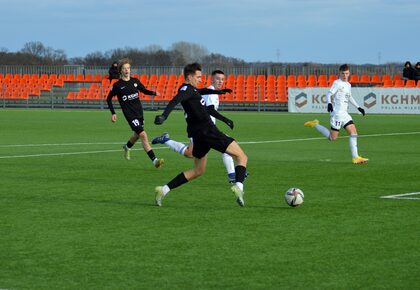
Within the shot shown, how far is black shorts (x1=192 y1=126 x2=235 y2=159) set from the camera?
13594 mm

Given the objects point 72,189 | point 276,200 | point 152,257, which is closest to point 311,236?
point 152,257

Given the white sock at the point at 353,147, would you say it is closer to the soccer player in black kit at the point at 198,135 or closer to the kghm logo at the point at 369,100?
the soccer player in black kit at the point at 198,135

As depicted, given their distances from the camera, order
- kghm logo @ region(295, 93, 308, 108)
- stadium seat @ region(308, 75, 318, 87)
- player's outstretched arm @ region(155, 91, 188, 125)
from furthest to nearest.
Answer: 1. stadium seat @ region(308, 75, 318, 87)
2. kghm logo @ region(295, 93, 308, 108)
3. player's outstretched arm @ region(155, 91, 188, 125)

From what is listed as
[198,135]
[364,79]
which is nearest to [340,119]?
[198,135]

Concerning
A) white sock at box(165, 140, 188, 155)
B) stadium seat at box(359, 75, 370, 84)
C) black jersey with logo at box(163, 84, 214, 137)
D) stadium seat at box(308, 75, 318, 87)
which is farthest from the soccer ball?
stadium seat at box(308, 75, 318, 87)

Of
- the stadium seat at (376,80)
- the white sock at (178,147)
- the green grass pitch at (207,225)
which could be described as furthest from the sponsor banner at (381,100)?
the white sock at (178,147)

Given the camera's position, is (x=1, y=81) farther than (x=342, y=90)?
Yes

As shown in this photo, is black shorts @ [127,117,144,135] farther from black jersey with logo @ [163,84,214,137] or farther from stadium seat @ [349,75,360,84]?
stadium seat @ [349,75,360,84]

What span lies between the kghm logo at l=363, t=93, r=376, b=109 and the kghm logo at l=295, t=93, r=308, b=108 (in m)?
3.40

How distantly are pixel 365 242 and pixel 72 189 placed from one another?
262 inches

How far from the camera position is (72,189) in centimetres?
1599

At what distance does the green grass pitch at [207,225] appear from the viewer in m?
8.80

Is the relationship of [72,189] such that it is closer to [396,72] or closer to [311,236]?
[311,236]

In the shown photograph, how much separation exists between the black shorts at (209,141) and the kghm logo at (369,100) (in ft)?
118
